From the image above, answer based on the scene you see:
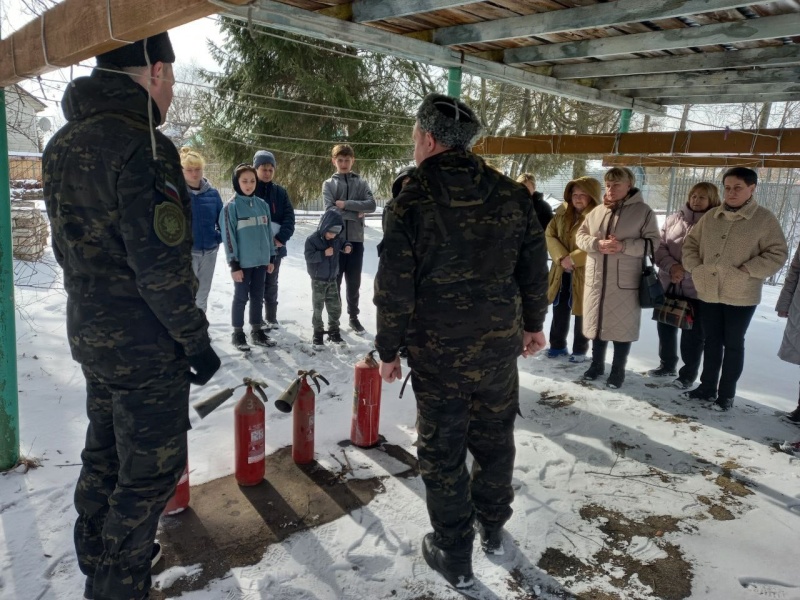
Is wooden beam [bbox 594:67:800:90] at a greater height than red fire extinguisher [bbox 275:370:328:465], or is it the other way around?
wooden beam [bbox 594:67:800:90]

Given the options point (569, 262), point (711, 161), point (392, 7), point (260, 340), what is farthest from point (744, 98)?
point (260, 340)

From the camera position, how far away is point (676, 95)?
5.81m

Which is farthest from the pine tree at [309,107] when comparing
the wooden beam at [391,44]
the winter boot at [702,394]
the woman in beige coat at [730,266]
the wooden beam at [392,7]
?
the winter boot at [702,394]

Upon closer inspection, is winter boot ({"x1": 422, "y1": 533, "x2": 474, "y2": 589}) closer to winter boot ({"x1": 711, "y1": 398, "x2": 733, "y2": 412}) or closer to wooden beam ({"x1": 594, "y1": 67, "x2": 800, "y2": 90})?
winter boot ({"x1": 711, "y1": 398, "x2": 733, "y2": 412})

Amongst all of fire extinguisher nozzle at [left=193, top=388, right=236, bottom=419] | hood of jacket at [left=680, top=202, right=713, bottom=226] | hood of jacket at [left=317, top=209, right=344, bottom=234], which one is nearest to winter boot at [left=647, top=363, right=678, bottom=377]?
hood of jacket at [left=680, top=202, right=713, bottom=226]

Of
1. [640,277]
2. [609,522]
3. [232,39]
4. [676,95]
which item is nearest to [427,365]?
[609,522]

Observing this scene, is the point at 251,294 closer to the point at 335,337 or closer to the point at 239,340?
the point at 239,340

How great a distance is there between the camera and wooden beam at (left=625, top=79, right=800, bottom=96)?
5.09 meters

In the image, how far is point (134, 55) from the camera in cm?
193

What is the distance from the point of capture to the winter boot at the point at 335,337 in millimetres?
5977

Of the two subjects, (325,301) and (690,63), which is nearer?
(690,63)

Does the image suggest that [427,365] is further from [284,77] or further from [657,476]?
[284,77]

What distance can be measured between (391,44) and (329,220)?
2199mm

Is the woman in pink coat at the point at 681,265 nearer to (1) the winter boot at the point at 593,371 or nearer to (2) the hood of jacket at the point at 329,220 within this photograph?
(1) the winter boot at the point at 593,371
